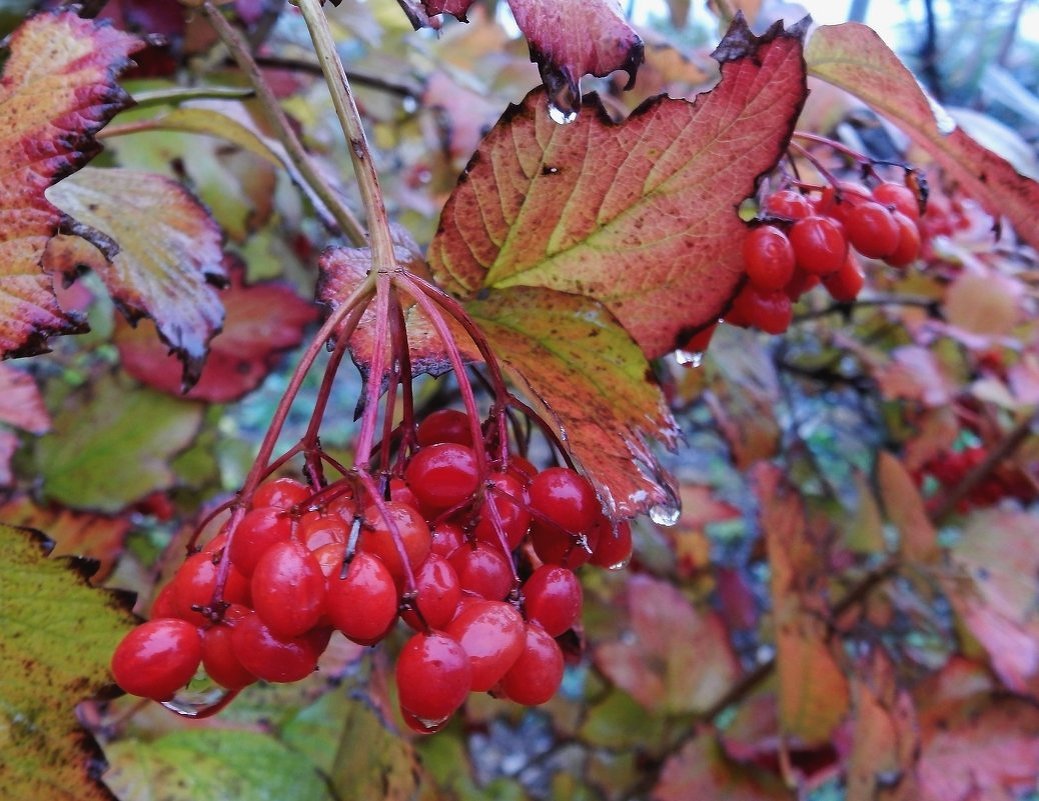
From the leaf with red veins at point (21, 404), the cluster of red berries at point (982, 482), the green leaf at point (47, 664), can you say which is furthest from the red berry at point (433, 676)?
the cluster of red berries at point (982, 482)

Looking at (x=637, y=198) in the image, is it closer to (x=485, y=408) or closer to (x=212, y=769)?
(x=212, y=769)

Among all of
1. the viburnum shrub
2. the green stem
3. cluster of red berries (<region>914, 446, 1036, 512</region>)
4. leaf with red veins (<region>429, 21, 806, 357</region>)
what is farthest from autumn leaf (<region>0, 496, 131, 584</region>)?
cluster of red berries (<region>914, 446, 1036, 512</region>)

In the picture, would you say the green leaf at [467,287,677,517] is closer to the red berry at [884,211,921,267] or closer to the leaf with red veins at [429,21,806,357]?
the leaf with red veins at [429,21,806,357]

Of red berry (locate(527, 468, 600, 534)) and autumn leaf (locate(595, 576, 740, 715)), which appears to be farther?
autumn leaf (locate(595, 576, 740, 715))

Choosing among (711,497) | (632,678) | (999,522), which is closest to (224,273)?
(632,678)

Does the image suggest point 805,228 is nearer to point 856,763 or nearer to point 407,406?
point 407,406

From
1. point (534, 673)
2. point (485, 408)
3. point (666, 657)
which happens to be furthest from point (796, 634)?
point (534, 673)
